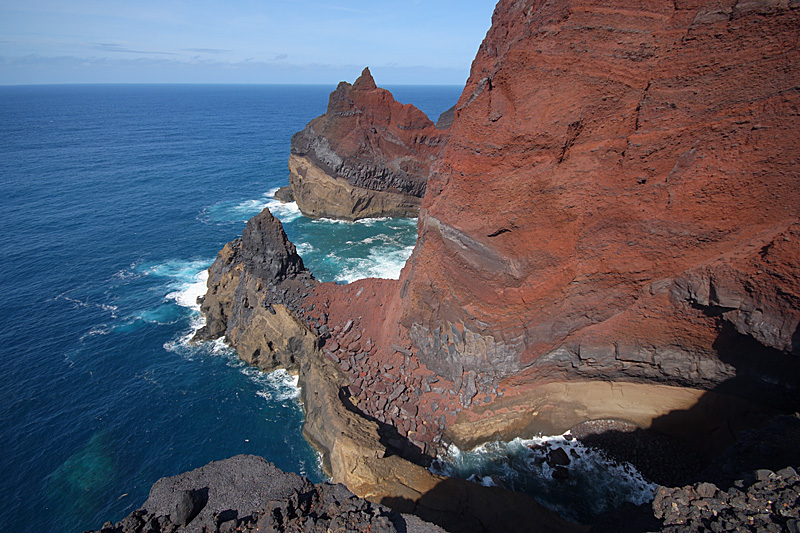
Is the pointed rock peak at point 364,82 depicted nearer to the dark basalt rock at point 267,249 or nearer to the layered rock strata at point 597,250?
the dark basalt rock at point 267,249

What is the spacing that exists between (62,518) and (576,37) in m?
32.3

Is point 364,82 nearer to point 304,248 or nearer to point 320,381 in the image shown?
point 304,248

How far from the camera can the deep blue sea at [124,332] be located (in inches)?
899

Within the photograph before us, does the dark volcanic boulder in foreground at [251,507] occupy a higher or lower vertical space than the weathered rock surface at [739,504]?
lower

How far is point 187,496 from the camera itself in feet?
42.8

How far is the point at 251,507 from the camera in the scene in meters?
13.6

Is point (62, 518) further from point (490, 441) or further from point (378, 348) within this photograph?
point (490, 441)

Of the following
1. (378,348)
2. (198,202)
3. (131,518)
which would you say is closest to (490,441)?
(378,348)

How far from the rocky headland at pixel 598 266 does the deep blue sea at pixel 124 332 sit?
7.22m

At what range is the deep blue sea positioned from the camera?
22.8 m

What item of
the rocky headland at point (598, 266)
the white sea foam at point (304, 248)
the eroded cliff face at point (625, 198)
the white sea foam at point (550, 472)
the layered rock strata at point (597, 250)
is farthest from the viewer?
the white sea foam at point (304, 248)

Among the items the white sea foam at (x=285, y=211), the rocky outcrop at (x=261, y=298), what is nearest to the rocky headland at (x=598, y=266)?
the rocky outcrop at (x=261, y=298)

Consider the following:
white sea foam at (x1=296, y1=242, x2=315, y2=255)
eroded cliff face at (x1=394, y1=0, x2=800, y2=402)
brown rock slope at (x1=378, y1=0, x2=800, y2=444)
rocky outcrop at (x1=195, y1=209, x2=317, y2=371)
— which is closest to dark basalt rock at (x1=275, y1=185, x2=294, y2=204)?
white sea foam at (x1=296, y1=242, x2=315, y2=255)

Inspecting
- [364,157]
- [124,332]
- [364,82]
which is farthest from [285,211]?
[124,332]
